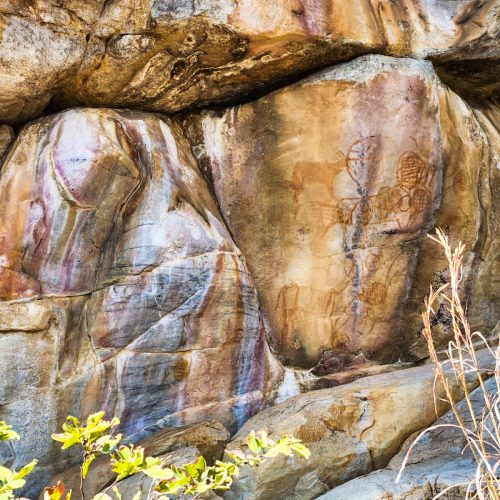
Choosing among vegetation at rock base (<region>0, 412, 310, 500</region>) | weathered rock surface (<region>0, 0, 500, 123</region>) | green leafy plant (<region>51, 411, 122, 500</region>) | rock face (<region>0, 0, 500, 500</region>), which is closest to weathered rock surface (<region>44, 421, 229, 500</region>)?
rock face (<region>0, 0, 500, 500</region>)

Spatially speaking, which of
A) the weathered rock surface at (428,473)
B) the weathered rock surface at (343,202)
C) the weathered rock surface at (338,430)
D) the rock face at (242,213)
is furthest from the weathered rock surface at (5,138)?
the weathered rock surface at (428,473)

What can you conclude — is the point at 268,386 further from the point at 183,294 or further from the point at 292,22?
the point at 292,22

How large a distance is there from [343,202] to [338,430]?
168cm

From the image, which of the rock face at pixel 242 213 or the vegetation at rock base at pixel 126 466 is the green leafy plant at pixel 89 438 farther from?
the rock face at pixel 242 213

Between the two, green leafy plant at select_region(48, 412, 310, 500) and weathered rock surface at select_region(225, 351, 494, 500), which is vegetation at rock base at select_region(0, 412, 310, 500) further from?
weathered rock surface at select_region(225, 351, 494, 500)

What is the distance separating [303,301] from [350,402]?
3.16 ft

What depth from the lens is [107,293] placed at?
411 cm

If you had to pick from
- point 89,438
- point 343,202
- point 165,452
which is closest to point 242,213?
point 343,202

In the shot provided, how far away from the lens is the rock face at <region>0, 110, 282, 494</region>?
3.95m

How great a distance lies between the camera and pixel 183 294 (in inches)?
165

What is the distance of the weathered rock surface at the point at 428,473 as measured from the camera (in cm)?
334

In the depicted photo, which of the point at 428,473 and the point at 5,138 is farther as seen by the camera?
the point at 5,138

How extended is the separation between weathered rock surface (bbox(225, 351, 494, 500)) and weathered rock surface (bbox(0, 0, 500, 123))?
7.67 feet

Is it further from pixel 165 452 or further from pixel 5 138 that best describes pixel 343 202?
pixel 5 138
